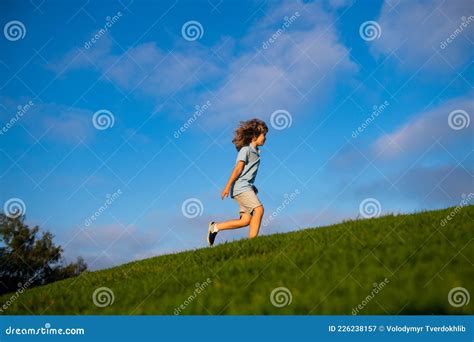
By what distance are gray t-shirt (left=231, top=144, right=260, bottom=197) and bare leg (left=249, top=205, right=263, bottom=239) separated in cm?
49

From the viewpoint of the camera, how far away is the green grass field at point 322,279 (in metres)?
4.27

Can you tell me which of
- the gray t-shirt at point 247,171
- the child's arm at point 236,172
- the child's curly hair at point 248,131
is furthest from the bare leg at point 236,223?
the child's curly hair at point 248,131

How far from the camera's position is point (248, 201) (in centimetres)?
956

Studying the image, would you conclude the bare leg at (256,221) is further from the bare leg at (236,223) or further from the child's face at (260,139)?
the child's face at (260,139)

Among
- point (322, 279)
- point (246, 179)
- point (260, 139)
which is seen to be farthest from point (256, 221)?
point (322, 279)

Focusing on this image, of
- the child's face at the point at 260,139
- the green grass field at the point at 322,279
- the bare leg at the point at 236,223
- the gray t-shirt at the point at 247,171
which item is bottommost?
the green grass field at the point at 322,279

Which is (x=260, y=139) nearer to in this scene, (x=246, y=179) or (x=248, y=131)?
(x=248, y=131)

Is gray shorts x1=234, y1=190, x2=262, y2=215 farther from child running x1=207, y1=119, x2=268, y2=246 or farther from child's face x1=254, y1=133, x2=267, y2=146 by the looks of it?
child's face x1=254, y1=133, x2=267, y2=146

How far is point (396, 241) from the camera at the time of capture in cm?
619

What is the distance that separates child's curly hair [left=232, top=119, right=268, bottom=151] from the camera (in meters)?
9.96

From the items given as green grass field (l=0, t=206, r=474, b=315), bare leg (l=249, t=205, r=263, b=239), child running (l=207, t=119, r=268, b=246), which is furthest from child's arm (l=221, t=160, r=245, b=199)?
green grass field (l=0, t=206, r=474, b=315)

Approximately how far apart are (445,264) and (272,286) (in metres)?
1.99

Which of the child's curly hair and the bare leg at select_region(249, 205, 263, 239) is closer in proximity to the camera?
the bare leg at select_region(249, 205, 263, 239)
